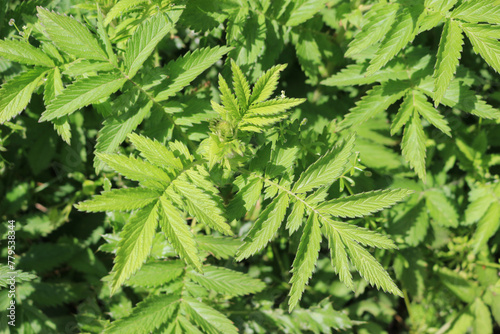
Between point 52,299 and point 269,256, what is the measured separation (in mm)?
1424

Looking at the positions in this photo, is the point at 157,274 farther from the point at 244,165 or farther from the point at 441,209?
the point at 441,209

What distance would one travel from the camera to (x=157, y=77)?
1.88 meters

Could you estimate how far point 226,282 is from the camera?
6.82 ft

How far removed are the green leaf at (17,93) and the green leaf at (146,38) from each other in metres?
0.45

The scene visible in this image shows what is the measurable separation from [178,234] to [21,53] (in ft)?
3.57

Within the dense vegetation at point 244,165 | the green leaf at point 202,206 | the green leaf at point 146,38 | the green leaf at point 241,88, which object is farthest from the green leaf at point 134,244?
the green leaf at point 146,38

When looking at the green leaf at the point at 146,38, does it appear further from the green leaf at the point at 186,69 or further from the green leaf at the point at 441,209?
the green leaf at the point at 441,209

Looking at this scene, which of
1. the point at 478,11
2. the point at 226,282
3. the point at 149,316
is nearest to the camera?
the point at 478,11

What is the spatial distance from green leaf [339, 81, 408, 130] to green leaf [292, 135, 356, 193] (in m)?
0.41

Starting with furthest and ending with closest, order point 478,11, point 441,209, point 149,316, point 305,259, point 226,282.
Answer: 1. point 441,209
2. point 226,282
3. point 149,316
4. point 478,11
5. point 305,259

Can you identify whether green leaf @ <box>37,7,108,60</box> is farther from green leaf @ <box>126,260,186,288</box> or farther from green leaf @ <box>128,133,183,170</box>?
green leaf @ <box>126,260,186,288</box>

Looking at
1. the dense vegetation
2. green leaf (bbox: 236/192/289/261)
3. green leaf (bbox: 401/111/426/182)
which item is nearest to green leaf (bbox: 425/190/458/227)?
the dense vegetation

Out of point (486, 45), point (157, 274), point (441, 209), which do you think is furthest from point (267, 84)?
point (441, 209)

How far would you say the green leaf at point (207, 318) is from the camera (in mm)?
1869
